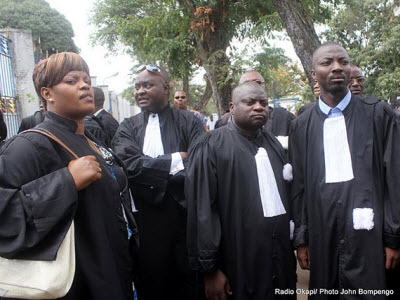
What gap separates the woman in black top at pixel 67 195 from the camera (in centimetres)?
169

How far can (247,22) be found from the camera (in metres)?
10.8

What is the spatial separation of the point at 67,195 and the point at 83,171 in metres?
0.14

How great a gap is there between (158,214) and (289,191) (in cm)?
133

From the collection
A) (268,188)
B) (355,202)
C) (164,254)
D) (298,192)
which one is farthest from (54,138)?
(164,254)

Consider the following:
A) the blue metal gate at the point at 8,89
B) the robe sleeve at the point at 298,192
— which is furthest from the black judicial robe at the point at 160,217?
the blue metal gate at the point at 8,89

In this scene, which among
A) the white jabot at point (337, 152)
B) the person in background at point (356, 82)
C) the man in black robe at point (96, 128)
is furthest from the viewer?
the man in black robe at point (96, 128)

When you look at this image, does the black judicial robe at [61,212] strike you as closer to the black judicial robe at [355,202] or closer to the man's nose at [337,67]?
the black judicial robe at [355,202]

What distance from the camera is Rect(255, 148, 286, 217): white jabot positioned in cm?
268

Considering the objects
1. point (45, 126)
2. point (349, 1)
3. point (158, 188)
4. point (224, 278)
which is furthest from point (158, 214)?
point (349, 1)

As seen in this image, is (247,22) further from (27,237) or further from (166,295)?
(27,237)

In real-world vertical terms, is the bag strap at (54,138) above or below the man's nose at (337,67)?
below

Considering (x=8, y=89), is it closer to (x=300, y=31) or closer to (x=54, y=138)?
(x=300, y=31)

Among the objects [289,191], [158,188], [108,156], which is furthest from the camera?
[158,188]

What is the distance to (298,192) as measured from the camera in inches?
110
